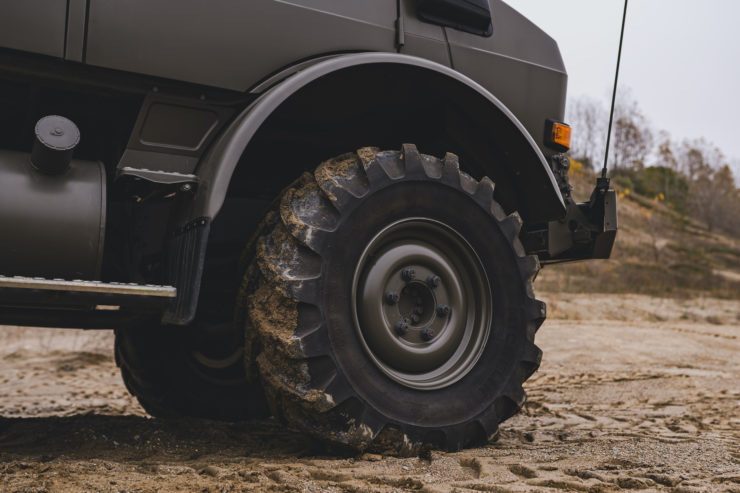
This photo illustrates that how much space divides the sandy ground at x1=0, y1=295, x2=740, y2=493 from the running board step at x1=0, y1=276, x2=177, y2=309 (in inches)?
22.0

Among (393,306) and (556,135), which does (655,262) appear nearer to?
(556,135)

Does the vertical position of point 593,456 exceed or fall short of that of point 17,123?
it falls short

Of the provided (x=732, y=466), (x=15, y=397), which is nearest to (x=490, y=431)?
(x=732, y=466)

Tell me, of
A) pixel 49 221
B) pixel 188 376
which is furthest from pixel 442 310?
pixel 188 376

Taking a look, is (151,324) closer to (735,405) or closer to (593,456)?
→ (593,456)

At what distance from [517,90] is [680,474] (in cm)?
190

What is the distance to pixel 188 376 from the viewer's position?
3934 mm

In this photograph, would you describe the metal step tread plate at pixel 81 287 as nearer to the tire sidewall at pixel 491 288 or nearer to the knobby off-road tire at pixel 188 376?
the tire sidewall at pixel 491 288

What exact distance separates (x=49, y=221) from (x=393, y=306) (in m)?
1.28

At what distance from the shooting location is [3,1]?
7.86ft

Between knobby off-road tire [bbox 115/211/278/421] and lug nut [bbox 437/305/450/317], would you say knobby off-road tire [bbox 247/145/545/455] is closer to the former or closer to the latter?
lug nut [bbox 437/305/450/317]

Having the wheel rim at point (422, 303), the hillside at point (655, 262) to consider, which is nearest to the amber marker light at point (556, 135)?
the wheel rim at point (422, 303)

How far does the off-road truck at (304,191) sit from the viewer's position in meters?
2.49

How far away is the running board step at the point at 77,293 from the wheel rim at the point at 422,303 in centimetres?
72
